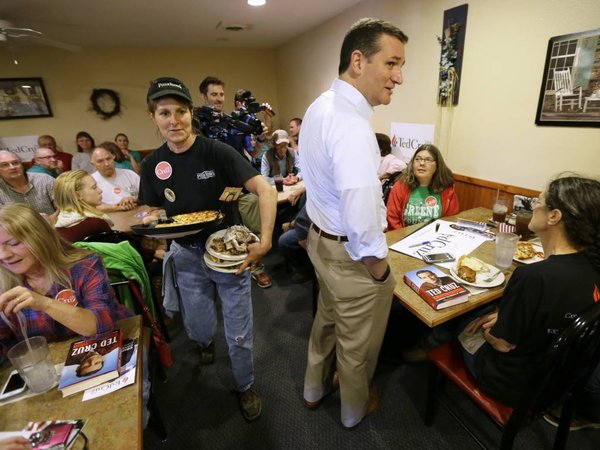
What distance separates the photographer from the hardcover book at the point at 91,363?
2.74 ft

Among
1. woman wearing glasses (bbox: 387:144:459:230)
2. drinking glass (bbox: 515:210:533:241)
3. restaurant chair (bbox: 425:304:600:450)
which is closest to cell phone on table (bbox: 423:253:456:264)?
restaurant chair (bbox: 425:304:600:450)

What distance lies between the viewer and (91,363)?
0.89m

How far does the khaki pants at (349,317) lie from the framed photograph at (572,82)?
1838 mm

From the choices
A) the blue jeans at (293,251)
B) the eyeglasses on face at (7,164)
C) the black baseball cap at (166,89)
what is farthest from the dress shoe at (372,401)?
the eyeglasses on face at (7,164)

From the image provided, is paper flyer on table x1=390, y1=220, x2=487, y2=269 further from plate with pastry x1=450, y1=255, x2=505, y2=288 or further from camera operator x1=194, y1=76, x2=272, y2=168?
camera operator x1=194, y1=76, x2=272, y2=168

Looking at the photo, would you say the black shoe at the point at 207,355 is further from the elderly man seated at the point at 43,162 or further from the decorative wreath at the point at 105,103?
the decorative wreath at the point at 105,103

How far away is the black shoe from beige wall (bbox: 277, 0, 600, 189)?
2.59m

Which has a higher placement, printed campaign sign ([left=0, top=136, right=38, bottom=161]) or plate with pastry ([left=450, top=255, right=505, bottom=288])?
printed campaign sign ([left=0, top=136, right=38, bottom=161])

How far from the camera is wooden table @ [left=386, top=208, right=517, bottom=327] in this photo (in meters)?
1.11

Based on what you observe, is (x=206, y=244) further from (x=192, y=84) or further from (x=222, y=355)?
(x=192, y=84)

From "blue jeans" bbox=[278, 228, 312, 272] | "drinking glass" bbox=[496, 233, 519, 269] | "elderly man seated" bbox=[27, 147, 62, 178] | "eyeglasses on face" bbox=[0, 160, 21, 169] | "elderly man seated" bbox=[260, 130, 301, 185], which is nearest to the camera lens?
"drinking glass" bbox=[496, 233, 519, 269]

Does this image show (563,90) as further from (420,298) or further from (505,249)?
(420,298)

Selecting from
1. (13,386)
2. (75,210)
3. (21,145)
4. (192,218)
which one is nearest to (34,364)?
(13,386)

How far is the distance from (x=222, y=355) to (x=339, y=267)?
1.30 metres
